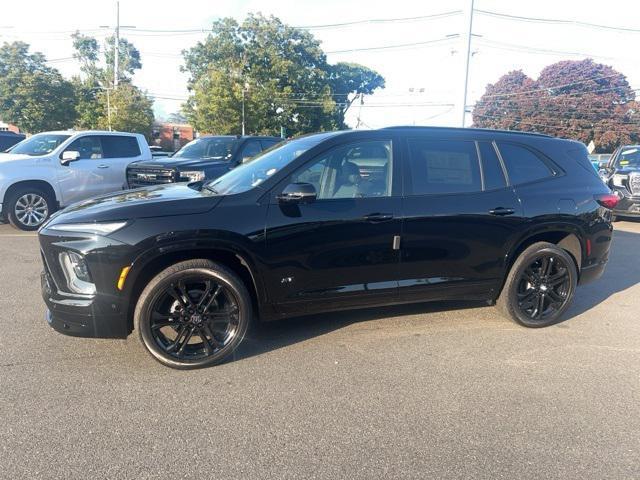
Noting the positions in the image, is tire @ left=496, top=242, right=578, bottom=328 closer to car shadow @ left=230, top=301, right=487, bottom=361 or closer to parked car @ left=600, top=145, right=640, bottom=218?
car shadow @ left=230, top=301, right=487, bottom=361

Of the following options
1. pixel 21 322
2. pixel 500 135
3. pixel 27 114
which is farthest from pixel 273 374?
pixel 27 114

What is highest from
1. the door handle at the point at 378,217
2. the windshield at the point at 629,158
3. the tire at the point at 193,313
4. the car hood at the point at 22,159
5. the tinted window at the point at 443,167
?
the windshield at the point at 629,158

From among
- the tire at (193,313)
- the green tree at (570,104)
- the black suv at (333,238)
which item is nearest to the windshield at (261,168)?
the black suv at (333,238)

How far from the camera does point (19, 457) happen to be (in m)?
2.49

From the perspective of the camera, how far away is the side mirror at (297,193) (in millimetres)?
3492

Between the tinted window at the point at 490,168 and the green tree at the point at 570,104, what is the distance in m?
57.0

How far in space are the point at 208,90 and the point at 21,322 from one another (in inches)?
1462

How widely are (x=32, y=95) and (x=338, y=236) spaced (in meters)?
42.0

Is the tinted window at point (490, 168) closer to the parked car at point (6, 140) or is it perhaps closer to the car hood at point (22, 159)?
the car hood at point (22, 159)

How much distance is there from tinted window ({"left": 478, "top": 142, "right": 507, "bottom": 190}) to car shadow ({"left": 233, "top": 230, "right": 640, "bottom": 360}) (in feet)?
4.54

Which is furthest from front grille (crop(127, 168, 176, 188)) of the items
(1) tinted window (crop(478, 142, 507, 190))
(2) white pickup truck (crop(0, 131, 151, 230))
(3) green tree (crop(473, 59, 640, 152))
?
(3) green tree (crop(473, 59, 640, 152))

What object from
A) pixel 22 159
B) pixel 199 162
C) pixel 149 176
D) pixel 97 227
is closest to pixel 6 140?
pixel 22 159

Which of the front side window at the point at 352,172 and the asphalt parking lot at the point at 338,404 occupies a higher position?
the front side window at the point at 352,172

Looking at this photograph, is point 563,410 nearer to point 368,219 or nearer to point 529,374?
point 529,374
